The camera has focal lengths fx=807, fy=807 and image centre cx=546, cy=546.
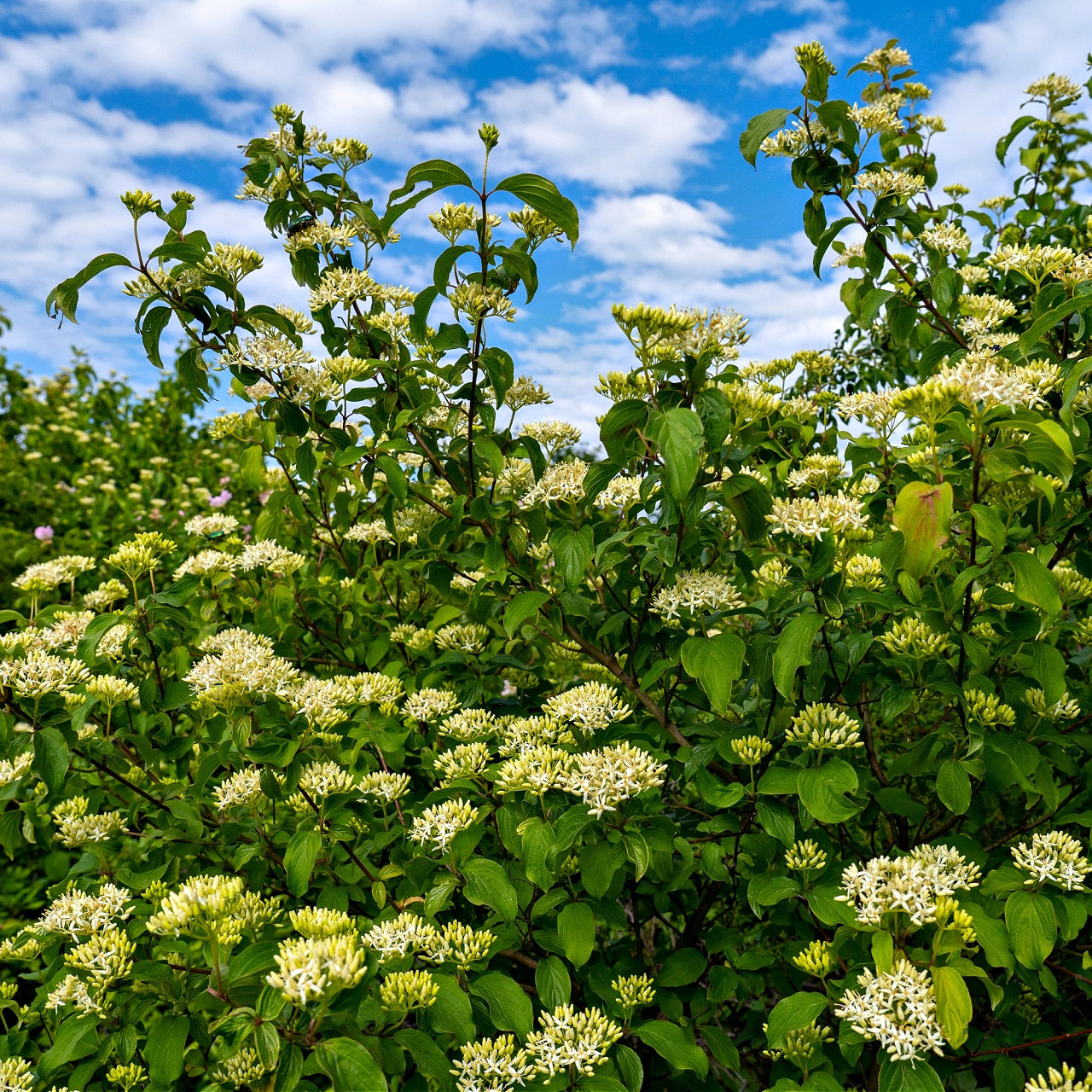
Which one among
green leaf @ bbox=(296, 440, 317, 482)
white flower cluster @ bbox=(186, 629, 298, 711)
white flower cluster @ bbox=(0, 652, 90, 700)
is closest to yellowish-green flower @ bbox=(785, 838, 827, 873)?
white flower cluster @ bbox=(186, 629, 298, 711)

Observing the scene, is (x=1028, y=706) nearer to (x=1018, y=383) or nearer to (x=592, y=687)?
(x=1018, y=383)

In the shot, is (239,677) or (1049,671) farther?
(239,677)

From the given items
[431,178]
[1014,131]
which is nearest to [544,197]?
[431,178]

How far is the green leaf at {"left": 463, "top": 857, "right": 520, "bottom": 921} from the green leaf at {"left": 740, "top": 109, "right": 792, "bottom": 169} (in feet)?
6.49

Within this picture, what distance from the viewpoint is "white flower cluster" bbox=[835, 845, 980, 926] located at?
154 cm

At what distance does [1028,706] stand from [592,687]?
1114 mm

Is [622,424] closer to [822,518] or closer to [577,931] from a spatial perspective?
[822,518]

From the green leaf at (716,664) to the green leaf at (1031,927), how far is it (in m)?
0.73

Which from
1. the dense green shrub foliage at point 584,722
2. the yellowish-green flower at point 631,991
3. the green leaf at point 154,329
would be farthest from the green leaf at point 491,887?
the green leaf at point 154,329

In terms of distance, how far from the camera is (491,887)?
1.75m

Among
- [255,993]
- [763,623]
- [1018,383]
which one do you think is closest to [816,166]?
[1018,383]

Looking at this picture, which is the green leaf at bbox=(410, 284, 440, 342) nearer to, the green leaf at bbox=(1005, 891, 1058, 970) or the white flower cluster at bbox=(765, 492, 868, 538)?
the white flower cluster at bbox=(765, 492, 868, 538)

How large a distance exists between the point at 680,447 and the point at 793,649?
19.7 inches

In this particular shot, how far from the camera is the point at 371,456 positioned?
2502 millimetres
